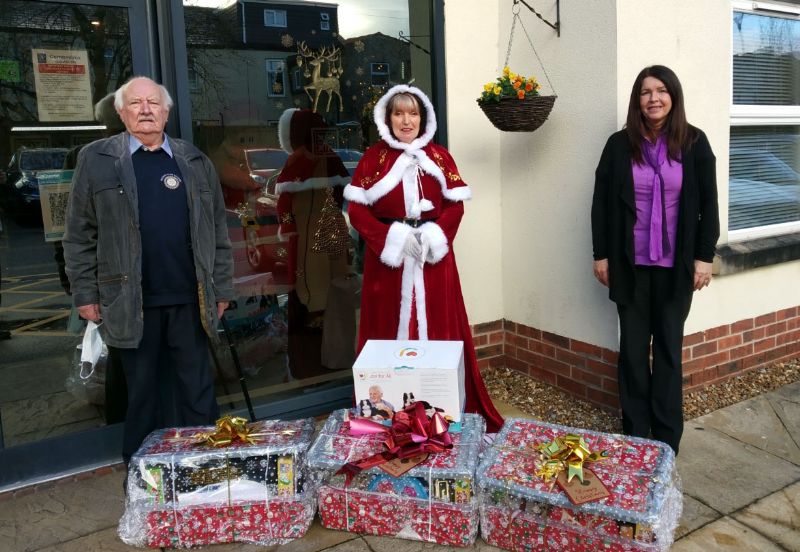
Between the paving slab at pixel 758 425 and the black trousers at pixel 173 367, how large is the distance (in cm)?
276

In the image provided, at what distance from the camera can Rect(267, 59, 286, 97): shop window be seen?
388cm

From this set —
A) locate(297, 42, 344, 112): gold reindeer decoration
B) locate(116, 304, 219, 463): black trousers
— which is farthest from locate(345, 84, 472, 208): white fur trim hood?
locate(116, 304, 219, 463): black trousers

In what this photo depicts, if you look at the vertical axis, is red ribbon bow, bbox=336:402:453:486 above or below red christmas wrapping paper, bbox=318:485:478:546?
above

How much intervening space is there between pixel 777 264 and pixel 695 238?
1.66 meters

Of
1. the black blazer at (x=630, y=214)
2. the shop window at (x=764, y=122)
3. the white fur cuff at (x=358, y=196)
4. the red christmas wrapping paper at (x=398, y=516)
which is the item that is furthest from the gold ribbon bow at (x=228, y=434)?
the shop window at (x=764, y=122)

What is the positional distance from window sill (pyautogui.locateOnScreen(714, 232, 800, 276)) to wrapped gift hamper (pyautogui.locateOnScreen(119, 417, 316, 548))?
2.84m

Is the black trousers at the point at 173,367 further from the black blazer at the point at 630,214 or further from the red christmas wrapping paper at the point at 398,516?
the black blazer at the point at 630,214

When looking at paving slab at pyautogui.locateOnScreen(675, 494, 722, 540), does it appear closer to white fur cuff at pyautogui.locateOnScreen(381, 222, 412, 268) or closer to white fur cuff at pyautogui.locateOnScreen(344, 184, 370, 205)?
white fur cuff at pyautogui.locateOnScreen(381, 222, 412, 268)

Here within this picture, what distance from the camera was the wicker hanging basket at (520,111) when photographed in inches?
147

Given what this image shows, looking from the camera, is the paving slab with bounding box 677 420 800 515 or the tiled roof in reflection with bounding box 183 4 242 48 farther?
the tiled roof in reflection with bounding box 183 4 242 48

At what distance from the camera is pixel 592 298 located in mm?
4051

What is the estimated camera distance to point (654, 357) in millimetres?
3490

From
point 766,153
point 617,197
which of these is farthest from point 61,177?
point 766,153

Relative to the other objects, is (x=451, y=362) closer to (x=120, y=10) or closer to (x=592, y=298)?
(x=592, y=298)
